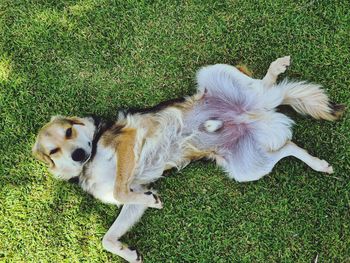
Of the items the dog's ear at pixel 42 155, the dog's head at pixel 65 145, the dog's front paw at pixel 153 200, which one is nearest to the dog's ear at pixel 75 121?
the dog's head at pixel 65 145

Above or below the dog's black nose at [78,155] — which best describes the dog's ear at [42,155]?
→ below

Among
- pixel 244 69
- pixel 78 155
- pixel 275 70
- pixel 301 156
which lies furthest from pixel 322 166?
pixel 78 155

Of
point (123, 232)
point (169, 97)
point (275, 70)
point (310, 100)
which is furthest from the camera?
point (169, 97)

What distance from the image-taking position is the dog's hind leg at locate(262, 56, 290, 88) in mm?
5379

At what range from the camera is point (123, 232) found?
18.0 ft

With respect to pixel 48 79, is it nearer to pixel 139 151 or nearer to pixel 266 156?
pixel 139 151

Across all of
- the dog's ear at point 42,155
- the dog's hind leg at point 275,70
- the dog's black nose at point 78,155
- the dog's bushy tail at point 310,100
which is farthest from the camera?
the dog's hind leg at point 275,70

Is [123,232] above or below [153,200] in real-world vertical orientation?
below

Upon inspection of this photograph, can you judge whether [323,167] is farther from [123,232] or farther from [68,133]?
[68,133]

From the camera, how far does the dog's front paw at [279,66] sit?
17.6ft

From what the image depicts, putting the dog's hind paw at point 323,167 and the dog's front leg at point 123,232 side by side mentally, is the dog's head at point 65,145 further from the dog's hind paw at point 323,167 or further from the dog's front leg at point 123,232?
the dog's hind paw at point 323,167

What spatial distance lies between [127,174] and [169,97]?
3.97 ft

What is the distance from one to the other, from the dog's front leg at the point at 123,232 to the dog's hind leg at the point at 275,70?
1.96 m

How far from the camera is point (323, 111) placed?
527 centimetres
